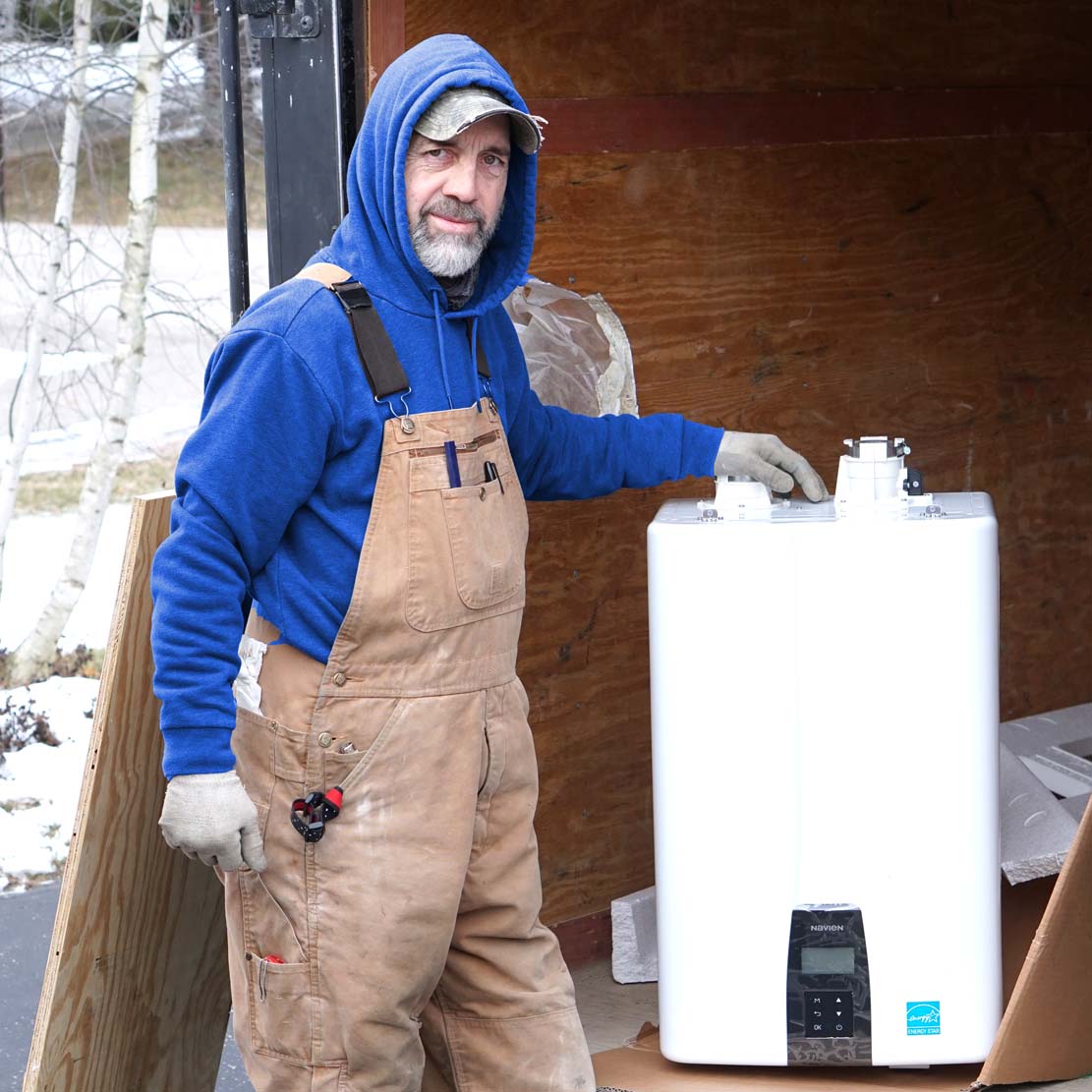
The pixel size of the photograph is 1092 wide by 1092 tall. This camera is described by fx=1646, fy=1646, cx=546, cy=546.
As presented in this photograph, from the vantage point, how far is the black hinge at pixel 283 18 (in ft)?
8.79

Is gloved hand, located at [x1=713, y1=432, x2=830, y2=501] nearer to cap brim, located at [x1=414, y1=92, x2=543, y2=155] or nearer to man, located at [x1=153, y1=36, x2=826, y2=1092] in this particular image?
man, located at [x1=153, y1=36, x2=826, y2=1092]

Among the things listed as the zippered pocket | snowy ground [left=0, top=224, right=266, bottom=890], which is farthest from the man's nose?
snowy ground [left=0, top=224, right=266, bottom=890]

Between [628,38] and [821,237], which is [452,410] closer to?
[628,38]

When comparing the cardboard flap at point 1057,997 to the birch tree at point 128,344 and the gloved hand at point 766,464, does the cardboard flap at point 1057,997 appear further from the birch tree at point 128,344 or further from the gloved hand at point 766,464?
the birch tree at point 128,344

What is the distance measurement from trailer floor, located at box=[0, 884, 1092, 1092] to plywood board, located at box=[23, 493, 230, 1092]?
0.64 m

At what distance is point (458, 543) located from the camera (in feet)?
7.59

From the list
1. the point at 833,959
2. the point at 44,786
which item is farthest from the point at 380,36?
the point at 44,786

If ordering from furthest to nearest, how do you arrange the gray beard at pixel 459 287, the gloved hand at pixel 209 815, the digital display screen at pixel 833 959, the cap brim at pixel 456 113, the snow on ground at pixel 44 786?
1. the snow on ground at pixel 44 786
2. the digital display screen at pixel 833 959
3. the gray beard at pixel 459 287
4. the cap brim at pixel 456 113
5. the gloved hand at pixel 209 815

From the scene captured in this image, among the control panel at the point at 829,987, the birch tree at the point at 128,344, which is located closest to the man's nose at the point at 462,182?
the control panel at the point at 829,987

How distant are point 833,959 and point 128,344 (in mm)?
4700

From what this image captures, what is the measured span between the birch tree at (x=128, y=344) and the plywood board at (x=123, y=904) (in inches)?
159

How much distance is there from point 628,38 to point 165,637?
156cm

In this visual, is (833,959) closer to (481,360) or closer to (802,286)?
(481,360)

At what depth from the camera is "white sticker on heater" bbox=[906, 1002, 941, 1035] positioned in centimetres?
260
